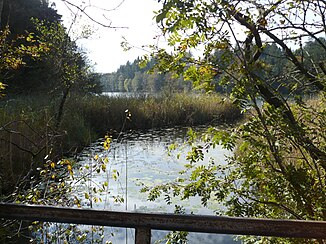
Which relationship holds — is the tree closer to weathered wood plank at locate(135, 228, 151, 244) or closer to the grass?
weathered wood plank at locate(135, 228, 151, 244)

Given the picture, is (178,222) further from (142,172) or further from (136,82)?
(136,82)

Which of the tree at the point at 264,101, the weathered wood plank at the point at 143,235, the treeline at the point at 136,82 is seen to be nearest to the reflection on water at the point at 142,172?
the tree at the point at 264,101

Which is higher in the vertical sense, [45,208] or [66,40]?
[66,40]

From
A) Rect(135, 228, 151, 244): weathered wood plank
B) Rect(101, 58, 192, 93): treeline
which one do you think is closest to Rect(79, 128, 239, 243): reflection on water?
Rect(135, 228, 151, 244): weathered wood plank

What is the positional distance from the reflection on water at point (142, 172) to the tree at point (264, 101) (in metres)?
0.46

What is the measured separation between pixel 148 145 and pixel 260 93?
7.87 m

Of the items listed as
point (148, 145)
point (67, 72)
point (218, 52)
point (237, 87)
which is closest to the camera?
point (237, 87)

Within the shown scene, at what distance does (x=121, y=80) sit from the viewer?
112 feet

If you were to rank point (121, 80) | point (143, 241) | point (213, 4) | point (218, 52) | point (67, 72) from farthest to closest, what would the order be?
1. point (121, 80)
2. point (67, 72)
3. point (218, 52)
4. point (213, 4)
5. point (143, 241)

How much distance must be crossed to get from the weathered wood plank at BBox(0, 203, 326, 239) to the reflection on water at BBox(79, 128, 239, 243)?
1.25m

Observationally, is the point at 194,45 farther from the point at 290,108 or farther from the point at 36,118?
the point at 36,118

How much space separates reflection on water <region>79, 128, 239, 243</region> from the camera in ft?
13.5

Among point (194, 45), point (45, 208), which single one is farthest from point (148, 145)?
point (45, 208)

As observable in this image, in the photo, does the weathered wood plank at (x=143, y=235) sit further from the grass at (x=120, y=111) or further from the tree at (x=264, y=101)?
the grass at (x=120, y=111)
